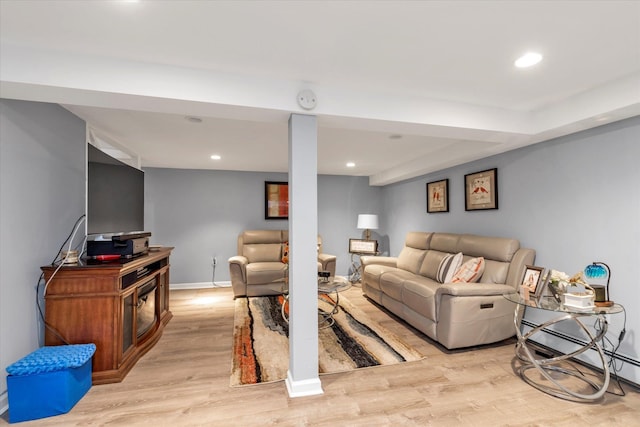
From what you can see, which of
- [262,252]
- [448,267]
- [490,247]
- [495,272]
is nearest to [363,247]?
[262,252]

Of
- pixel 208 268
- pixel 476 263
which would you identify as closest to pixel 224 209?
pixel 208 268

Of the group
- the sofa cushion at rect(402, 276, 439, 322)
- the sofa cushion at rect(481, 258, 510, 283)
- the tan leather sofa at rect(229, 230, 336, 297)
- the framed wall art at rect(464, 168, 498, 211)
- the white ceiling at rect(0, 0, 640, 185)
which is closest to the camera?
the white ceiling at rect(0, 0, 640, 185)

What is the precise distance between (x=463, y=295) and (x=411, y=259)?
1.83m

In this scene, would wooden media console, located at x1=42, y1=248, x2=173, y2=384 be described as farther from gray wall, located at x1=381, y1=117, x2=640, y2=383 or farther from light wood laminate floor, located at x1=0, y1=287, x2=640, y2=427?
gray wall, located at x1=381, y1=117, x2=640, y2=383

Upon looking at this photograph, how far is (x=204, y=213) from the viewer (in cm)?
565

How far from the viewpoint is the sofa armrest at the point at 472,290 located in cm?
282

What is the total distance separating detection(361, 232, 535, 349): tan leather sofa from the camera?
112 inches

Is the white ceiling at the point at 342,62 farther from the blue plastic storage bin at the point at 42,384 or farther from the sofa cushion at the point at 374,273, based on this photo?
the sofa cushion at the point at 374,273

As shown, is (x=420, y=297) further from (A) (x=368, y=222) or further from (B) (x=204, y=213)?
(B) (x=204, y=213)

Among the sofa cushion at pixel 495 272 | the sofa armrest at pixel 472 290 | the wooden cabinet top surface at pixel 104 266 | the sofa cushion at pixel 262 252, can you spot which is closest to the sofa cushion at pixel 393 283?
the sofa armrest at pixel 472 290

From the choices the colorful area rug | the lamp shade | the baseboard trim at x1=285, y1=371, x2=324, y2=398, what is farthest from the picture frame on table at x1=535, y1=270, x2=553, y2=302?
the lamp shade

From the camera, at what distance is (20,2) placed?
1409mm

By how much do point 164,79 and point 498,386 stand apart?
325 centimetres

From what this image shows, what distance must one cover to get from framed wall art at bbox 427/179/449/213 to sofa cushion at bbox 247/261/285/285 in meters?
2.61
